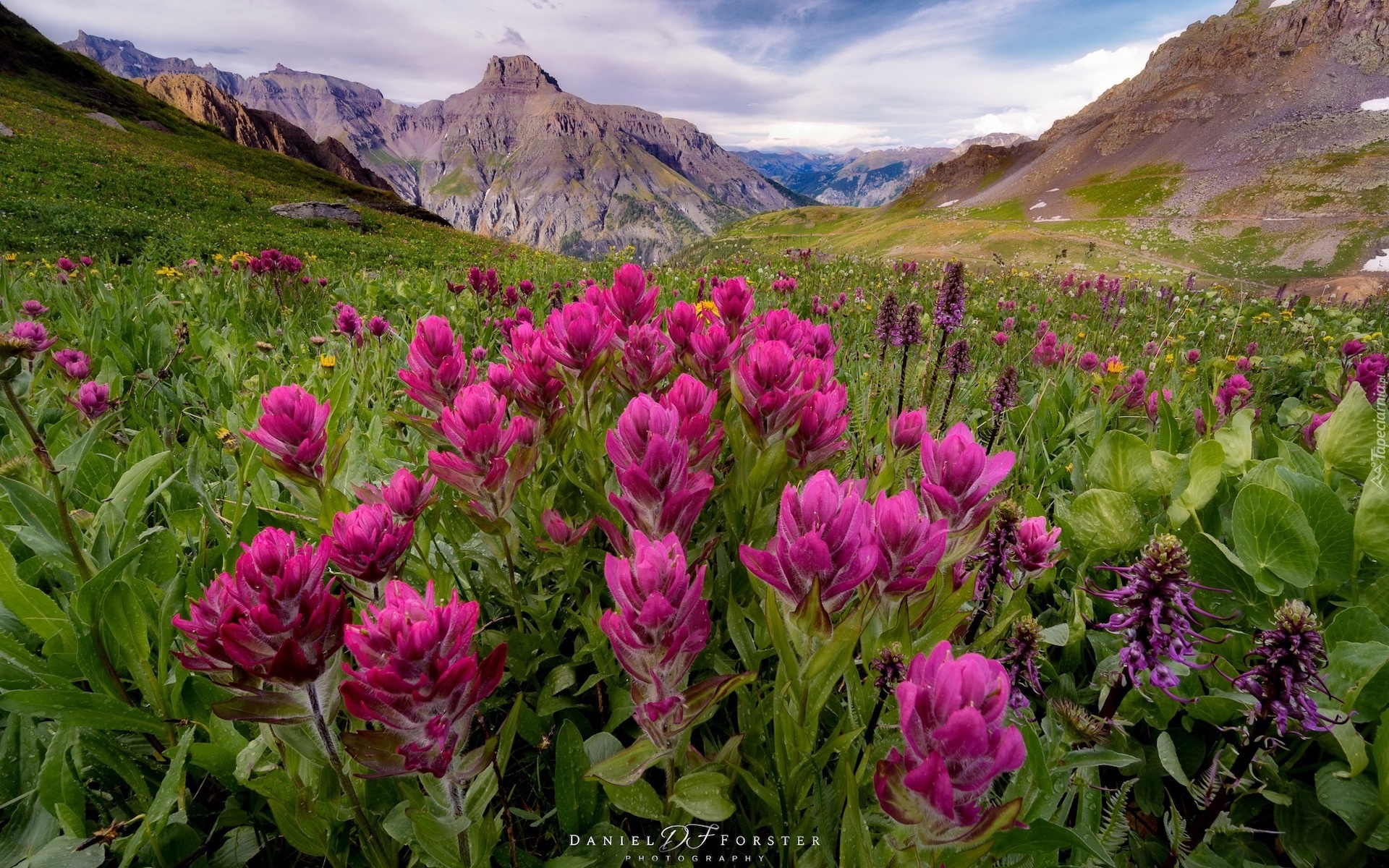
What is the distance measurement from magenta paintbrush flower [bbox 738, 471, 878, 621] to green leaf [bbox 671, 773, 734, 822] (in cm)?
37

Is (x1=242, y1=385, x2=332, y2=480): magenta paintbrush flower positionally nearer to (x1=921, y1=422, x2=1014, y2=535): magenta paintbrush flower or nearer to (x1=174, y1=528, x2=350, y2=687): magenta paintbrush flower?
(x1=174, y1=528, x2=350, y2=687): magenta paintbrush flower

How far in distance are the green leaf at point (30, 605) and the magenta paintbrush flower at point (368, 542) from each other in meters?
0.93

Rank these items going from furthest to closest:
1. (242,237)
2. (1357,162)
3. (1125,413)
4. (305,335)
Answer: (1357,162) → (242,237) → (305,335) → (1125,413)

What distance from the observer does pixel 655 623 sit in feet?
3.39

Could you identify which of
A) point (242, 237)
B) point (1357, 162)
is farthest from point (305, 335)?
point (1357, 162)

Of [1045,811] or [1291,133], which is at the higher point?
[1291,133]

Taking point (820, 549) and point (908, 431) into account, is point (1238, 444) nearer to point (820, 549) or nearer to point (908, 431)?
point (908, 431)

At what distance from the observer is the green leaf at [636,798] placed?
4.16 ft

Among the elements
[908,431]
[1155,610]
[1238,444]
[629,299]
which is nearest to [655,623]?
[1155,610]

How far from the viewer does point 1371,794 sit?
4.38 feet

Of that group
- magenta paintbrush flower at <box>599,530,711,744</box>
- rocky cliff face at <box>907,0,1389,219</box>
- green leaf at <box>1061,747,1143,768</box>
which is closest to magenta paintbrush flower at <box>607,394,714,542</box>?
magenta paintbrush flower at <box>599,530,711,744</box>

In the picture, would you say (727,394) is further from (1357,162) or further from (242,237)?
(1357,162)

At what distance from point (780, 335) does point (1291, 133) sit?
283 feet

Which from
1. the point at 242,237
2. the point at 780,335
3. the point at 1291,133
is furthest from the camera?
the point at 1291,133
